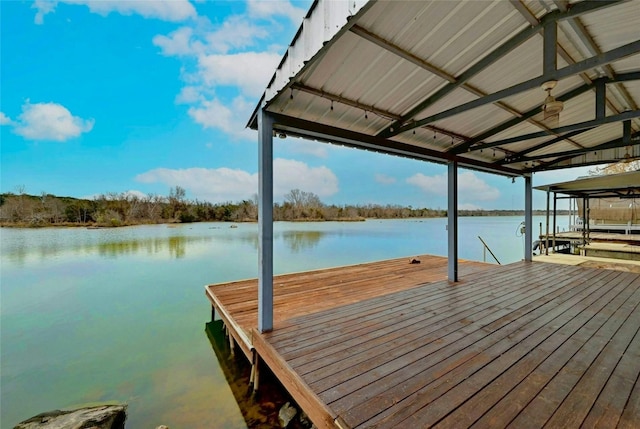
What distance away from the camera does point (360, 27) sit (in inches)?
67.2

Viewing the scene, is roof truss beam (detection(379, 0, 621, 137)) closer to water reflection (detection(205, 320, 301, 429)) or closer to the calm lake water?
water reflection (detection(205, 320, 301, 429))

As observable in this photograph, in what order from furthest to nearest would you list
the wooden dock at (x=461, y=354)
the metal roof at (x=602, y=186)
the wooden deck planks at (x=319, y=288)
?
the metal roof at (x=602, y=186)
the wooden deck planks at (x=319, y=288)
the wooden dock at (x=461, y=354)

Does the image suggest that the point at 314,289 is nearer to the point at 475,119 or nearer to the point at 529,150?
the point at 475,119

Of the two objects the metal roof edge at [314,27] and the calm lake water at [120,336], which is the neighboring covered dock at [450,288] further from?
the calm lake water at [120,336]

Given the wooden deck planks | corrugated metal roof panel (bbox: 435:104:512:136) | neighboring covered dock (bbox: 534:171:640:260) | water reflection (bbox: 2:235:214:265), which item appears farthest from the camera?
water reflection (bbox: 2:235:214:265)

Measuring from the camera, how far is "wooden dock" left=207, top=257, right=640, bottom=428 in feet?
4.49

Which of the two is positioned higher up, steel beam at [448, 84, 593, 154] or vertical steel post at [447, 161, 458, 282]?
steel beam at [448, 84, 593, 154]

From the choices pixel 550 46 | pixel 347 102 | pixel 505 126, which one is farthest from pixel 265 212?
pixel 505 126

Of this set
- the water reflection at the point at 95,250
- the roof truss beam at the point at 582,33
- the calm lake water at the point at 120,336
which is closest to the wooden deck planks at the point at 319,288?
the calm lake water at the point at 120,336

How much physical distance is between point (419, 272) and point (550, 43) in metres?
4.64

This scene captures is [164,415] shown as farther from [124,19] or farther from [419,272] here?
[124,19]

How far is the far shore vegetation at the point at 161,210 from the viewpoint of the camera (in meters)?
23.0

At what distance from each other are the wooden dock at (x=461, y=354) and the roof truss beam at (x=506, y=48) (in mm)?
2377

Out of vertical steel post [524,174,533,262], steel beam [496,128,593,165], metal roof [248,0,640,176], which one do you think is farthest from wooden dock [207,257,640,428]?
steel beam [496,128,593,165]
